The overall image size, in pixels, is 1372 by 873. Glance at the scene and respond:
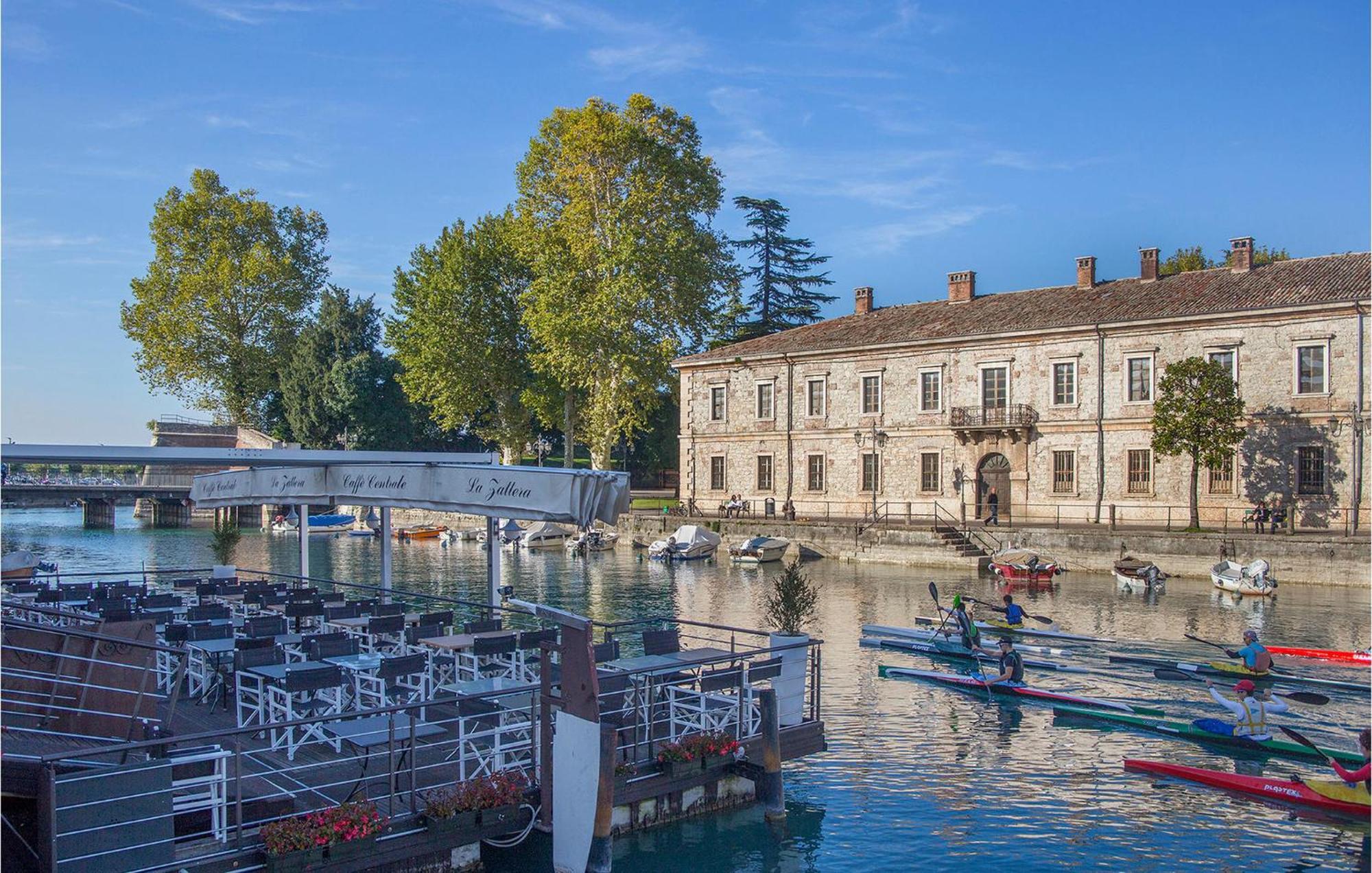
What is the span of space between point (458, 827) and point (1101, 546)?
3470cm

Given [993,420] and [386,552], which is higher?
[993,420]

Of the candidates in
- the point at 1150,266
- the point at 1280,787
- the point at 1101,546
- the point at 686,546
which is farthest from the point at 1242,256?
the point at 1280,787

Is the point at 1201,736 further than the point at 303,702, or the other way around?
the point at 1201,736

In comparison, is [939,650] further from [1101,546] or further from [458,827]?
[1101,546]

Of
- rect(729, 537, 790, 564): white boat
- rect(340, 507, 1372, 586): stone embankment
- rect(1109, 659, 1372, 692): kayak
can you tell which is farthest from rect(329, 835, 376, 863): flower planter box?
rect(729, 537, 790, 564): white boat

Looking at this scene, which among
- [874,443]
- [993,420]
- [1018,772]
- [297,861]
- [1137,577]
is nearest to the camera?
[297,861]

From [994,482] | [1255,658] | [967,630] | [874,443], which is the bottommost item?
[1255,658]

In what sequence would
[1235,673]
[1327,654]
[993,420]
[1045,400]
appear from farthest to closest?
[993,420], [1045,400], [1327,654], [1235,673]

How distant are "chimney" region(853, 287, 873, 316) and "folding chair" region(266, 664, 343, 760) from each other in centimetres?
4735

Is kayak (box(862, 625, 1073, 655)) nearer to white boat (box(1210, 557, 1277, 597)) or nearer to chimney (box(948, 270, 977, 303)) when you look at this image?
white boat (box(1210, 557, 1277, 597))

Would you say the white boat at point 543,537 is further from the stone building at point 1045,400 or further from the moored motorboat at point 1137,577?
the moored motorboat at point 1137,577

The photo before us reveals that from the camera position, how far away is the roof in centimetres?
4103

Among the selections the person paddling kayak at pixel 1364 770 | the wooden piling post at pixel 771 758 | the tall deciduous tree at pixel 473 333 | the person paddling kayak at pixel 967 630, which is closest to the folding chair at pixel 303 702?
the wooden piling post at pixel 771 758

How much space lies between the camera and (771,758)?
38.3ft
